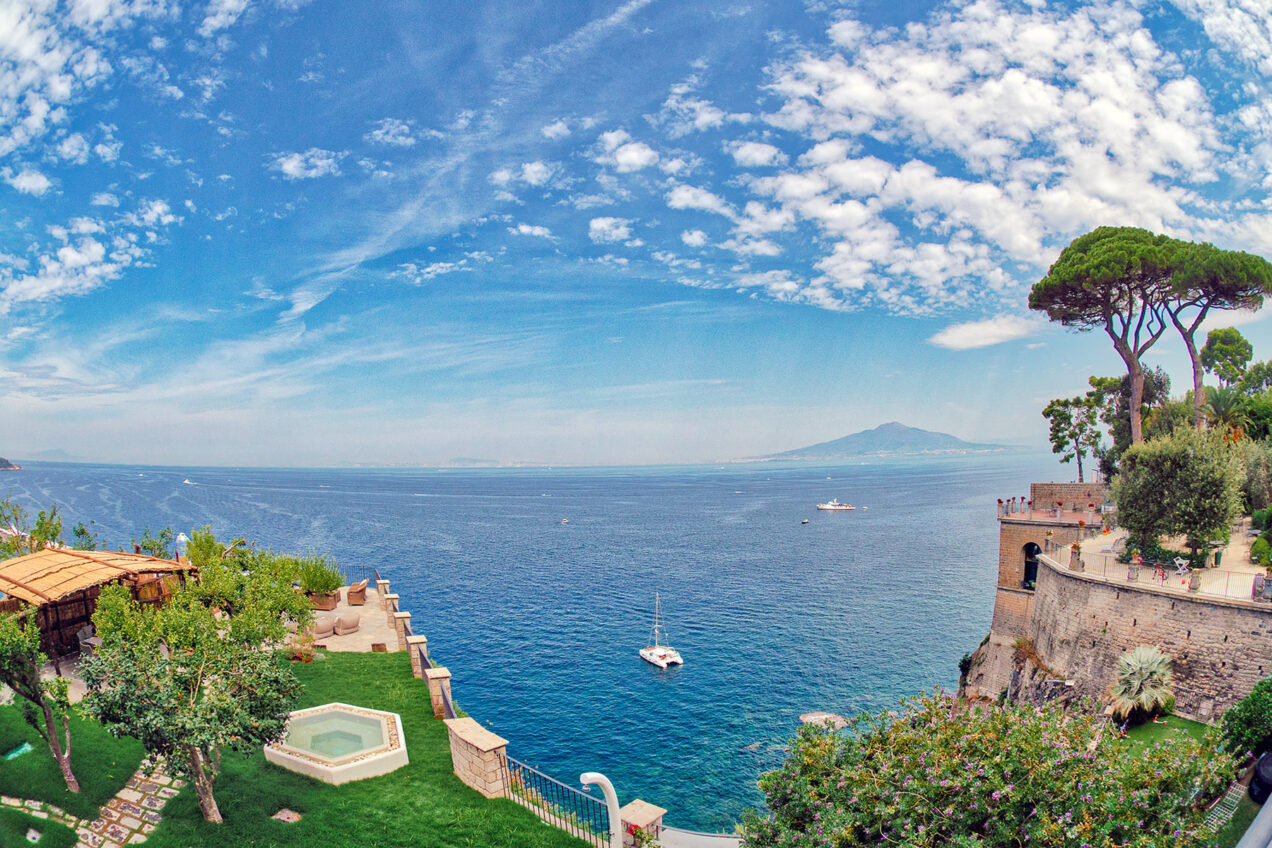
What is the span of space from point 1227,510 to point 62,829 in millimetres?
35153

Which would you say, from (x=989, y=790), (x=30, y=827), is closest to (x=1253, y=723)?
(x=989, y=790)

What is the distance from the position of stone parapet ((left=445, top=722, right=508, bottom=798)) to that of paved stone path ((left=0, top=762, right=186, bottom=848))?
19.3 feet

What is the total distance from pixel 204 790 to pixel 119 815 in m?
2.18

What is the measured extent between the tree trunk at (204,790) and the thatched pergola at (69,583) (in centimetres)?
1032

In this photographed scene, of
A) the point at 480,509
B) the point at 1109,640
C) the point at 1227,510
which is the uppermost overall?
the point at 1227,510

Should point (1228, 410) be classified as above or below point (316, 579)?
above

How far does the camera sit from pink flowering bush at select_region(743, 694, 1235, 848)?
348 inches

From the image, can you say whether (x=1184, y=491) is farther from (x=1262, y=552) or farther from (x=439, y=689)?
(x=439, y=689)

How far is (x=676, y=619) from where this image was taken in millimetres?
50594

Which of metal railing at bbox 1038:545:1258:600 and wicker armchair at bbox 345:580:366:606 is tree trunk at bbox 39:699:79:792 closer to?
wicker armchair at bbox 345:580:366:606

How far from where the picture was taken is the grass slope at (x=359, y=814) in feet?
40.0

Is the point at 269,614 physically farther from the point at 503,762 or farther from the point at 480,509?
the point at 480,509

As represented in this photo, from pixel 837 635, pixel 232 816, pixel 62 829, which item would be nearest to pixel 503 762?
pixel 232 816

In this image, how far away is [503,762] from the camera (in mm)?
14516
